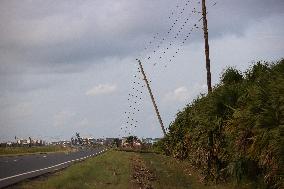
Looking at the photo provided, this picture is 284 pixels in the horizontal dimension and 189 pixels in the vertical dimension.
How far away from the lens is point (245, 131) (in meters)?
12.7

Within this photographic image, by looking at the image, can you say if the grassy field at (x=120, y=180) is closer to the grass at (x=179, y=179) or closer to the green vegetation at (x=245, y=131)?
the grass at (x=179, y=179)

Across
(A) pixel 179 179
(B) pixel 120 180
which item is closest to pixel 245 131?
(A) pixel 179 179

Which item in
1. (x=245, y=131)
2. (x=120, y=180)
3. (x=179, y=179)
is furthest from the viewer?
(x=179, y=179)

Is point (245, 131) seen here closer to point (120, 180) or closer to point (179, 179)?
point (179, 179)

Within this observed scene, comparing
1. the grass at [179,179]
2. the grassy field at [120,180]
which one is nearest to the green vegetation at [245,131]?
the grass at [179,179]

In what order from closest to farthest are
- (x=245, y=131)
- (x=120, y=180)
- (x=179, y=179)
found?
(x=245, y=131)
(x=120, y=180)
(x=179, y=179)

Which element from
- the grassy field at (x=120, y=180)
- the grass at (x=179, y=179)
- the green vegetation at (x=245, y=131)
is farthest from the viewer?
the grass at (x=179, y=179)

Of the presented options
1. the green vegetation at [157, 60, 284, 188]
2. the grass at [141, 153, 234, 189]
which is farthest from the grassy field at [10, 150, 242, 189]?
the green vegetation at [157, 60, 284, 188]

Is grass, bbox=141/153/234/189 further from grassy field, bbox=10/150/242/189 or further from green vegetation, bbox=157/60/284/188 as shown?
green vegetation, bbox=157/60/284/188

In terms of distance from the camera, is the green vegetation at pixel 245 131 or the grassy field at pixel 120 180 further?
the grassy field at pixel 120 180

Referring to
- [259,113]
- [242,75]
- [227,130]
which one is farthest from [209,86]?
[259,113]

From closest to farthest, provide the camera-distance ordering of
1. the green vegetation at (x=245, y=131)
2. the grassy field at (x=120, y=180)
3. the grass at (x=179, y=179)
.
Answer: the green vegetation at (x=245, y=131), the grassy field at (x=120, y=180), the grass at (x=179, y=179)

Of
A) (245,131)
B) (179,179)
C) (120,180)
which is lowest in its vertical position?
(179,179)

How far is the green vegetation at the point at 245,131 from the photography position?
11.2m
